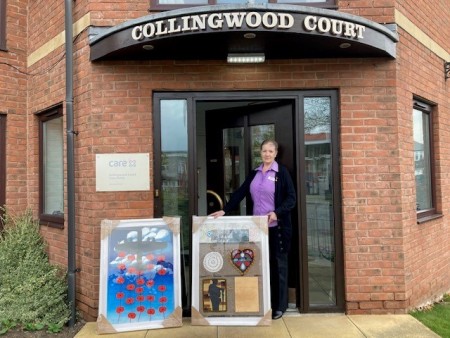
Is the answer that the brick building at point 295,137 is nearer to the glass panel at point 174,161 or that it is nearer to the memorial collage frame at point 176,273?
the glass panel at point 174,161

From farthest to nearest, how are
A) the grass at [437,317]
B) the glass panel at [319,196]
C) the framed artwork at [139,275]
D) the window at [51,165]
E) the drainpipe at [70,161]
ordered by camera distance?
the window at [51,165] < the glass panel at [319,196] < the drainpipe at [70,161] < the grass at [437,317] < the framed artwork at [139,275]

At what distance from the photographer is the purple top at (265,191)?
4.43 meters

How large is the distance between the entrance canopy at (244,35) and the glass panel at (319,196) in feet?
2.18

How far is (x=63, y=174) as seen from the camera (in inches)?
205

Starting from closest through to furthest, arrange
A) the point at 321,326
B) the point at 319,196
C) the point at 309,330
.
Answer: the point at 309,330, the point at 321,326, the point at 319,196

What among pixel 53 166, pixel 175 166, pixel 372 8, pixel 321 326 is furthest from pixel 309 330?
pixel 53 166

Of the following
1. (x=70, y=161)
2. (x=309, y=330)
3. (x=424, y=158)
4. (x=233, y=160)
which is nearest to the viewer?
(x=309, y=330)

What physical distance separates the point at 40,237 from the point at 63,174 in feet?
3.14

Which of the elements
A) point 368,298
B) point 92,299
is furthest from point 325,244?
point 92,299

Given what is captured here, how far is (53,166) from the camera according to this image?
5.63 meters

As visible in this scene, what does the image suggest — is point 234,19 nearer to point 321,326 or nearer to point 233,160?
point 233,160

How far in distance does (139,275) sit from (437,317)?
3.31 metres

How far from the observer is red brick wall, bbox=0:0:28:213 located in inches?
222

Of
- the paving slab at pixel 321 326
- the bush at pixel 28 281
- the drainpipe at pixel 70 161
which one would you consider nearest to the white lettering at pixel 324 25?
the drainpipe at pixel 70 161
